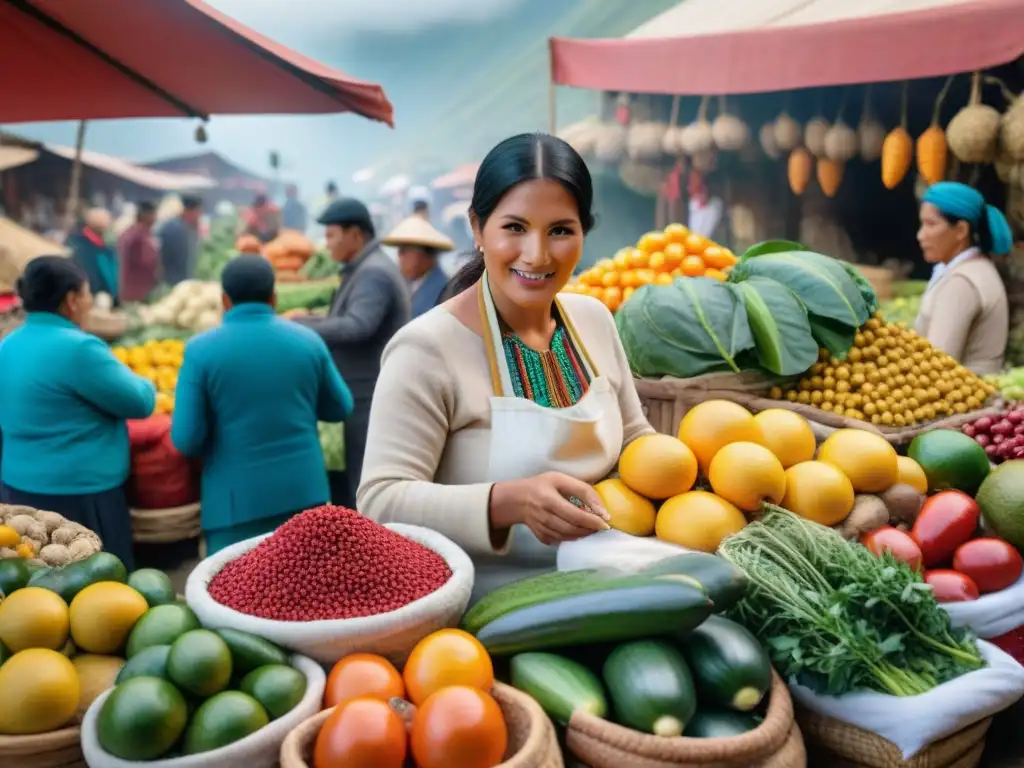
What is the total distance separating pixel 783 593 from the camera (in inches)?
58.8

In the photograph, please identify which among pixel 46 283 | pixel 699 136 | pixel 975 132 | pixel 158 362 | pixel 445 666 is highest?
pixel 699 136

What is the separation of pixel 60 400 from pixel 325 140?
9589 millimetres

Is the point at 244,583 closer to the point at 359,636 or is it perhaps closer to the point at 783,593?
the point at 359,636

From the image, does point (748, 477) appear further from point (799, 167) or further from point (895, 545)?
point (799, 167)

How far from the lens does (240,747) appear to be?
3.70ft

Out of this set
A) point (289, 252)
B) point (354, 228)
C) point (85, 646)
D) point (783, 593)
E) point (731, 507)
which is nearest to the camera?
point (85, 646)

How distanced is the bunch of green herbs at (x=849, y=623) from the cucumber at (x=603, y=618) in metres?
0.21

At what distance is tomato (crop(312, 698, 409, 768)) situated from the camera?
1105 millimetres

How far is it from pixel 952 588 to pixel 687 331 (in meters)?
1.20

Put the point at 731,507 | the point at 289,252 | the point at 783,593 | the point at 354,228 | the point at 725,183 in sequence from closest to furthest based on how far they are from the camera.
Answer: the point at 783,593
the point at 731,507
the point at 354,228
the point at 725,183
the point at 289,252

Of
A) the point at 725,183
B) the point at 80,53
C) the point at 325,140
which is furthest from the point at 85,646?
the point at 325,140

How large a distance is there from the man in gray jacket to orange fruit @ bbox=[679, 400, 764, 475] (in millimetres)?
2859

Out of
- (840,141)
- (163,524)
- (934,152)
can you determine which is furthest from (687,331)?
(840,141)

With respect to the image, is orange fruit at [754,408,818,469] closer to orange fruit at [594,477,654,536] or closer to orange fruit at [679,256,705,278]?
orange fruit at [594,477,654,536]
